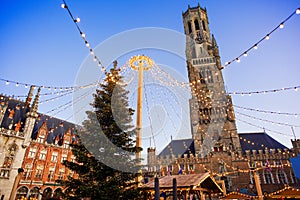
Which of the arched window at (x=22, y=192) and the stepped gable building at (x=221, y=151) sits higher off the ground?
the stepped gable building at (x=221, y=151)

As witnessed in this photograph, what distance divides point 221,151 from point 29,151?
25397 millimetres

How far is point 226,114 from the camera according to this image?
29625 mm

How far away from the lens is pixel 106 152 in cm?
782

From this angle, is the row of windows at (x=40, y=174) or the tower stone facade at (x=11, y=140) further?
the row of windows at (x=40, y=174)

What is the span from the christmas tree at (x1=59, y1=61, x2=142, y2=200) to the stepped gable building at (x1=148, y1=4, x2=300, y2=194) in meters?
13.6

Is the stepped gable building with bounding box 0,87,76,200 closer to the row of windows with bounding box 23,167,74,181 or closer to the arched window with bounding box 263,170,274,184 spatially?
the row of windows with bounding box 23,167,74,181

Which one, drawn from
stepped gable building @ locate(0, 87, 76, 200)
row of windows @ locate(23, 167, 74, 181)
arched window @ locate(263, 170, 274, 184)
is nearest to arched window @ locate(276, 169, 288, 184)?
arched window @ locate(263, 170, 274, 184)

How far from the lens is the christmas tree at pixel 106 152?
694 cm

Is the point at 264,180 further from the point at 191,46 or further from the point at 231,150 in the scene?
the point at 191,46

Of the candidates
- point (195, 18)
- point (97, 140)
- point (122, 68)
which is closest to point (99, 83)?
point (122, 68)

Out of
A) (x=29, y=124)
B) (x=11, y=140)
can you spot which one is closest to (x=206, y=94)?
(x=29, y=124)

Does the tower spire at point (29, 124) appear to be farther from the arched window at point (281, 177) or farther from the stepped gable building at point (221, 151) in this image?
the arched window at point (281, 177)

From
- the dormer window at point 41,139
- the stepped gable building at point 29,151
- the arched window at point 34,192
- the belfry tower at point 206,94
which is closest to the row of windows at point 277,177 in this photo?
the belfry tower at point 206,94

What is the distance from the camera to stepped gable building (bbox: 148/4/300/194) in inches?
967
